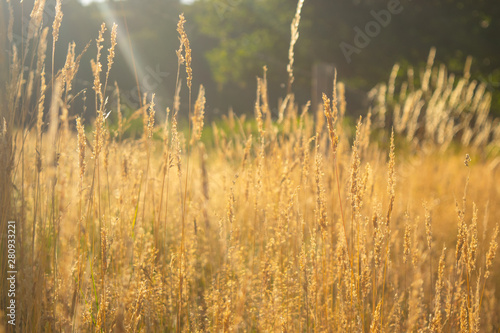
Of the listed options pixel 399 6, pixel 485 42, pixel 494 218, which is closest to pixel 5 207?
pixel 494 218

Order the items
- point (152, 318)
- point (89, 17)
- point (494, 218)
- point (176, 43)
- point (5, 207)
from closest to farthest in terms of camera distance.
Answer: point (5, 207), point (152, 318), point (494, 218), point (89, 17), point (176, 43)

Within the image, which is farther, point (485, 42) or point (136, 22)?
point (136, 22)

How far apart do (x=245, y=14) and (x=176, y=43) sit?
555 centimetres

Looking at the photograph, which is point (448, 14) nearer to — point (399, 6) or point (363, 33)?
point (399, 6)

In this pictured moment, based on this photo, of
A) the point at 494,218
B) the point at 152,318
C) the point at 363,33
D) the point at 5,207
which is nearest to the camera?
the point at 5,207

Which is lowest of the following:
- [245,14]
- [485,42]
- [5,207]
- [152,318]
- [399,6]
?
[152,318]

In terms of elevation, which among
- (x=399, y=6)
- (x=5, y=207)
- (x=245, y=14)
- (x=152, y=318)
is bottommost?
(x=152, y=318)

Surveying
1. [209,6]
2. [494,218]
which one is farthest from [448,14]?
[494,218]

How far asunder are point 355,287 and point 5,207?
3.36 ft

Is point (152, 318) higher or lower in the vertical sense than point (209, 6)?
lower

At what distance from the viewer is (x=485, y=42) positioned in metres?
10.5

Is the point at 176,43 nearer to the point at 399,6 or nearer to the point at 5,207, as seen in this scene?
the point at 399,6

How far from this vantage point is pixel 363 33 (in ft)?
36.9

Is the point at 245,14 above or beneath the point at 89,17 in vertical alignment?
beneath
